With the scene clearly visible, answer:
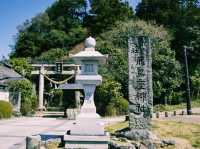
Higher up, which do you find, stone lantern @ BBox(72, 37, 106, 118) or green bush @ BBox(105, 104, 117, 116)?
stone lantern @ BBox(72, 37, 106, 118)

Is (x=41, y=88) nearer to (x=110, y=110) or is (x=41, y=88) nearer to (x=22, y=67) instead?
(x=22, y=67)

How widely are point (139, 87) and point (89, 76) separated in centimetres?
242

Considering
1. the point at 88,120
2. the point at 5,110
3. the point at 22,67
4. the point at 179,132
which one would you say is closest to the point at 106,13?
the point at 22,67

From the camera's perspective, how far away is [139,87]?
13273mm

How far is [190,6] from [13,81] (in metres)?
26.4

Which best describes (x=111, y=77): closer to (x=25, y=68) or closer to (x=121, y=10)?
(x=25, y=68)

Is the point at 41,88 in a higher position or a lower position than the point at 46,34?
lower

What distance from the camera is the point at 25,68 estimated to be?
43375 mm

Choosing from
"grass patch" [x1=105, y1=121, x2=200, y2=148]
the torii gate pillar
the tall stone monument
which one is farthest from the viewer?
the torii gate pillar

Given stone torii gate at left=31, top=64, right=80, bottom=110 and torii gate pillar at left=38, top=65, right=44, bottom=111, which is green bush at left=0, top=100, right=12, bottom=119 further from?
torii gate pillar at left=38, top=65, right=44, bottom=111

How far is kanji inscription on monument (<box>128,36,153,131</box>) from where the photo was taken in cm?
1311

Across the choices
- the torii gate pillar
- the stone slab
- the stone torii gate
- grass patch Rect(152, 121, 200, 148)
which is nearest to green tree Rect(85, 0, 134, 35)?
the stone torii gate

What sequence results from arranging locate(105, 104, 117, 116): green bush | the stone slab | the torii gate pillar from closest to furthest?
the stone slab, locate(105, 104, 117, 116): green bush, the torii gate pillar

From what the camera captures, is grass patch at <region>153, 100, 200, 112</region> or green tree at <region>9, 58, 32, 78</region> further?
green tree at <region>9, 58, 32, 78</region>
